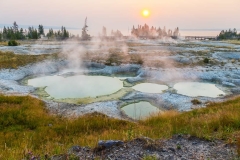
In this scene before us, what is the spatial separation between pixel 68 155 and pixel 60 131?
19.6 ft

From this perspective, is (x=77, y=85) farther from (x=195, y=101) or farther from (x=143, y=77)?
(x=195, y=101)

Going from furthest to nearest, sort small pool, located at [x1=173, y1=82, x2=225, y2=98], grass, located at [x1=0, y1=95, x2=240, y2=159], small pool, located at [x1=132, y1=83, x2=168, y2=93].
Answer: small pool, located at [x1=132, y1=83, x2=168, y2=93] → small pool, located at [x1=173, y1=82, x2=225, y2=98] → grass, located at [x1=0, y1=95, x2=240, y2=159]

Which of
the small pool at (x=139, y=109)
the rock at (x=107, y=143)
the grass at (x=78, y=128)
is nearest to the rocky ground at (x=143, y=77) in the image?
the small pool at (x=139, y=109)

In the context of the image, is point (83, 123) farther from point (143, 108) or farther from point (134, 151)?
point (143, 108)

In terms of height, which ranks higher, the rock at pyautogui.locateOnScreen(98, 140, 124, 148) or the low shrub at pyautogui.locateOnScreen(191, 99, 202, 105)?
the rock at pyautogui.locateOnScreen(98, 140, 124, 148)

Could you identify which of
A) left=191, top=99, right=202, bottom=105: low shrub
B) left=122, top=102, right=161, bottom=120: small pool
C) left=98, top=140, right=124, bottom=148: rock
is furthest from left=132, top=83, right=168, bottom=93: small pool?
left=98, top=140, right=124, bottom=148: rock

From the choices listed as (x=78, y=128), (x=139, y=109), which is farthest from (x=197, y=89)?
(x=78, y=128)

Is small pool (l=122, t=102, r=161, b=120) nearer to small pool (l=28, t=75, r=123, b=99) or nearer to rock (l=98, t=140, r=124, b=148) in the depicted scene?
small pool (l=28, t=75, r=123, b=99)

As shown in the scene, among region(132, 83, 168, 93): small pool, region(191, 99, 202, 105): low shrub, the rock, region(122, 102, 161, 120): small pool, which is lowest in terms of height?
region(122, 102, 161, 120): small pool

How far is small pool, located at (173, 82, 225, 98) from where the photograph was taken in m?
24.7

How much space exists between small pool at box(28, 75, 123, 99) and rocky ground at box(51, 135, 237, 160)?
53.0 feet

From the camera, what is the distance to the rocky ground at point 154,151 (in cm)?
680

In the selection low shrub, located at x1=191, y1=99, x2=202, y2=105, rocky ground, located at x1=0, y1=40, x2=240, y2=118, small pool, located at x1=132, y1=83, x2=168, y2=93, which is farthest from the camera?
small pool, located at x1=132, y1=83, x2=168, y2=93

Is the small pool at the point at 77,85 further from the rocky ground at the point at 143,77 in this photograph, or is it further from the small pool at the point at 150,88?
the small pool at the point at 150,88
